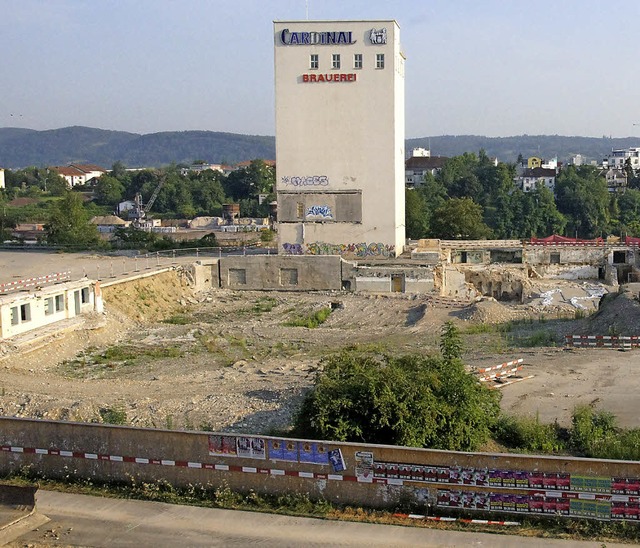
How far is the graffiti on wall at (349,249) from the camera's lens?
49.9 meters

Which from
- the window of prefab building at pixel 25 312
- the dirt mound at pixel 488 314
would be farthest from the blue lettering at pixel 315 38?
the window of prefab building at pixel 25 312

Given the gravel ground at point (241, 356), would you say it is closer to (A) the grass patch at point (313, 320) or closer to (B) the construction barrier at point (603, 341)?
(A) the grass patch at point (313, 320)

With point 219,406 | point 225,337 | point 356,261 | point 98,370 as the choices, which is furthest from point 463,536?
point 356,261

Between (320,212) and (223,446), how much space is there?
114 ft

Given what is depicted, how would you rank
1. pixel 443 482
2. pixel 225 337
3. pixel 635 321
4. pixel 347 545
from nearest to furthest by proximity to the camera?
pixel 347 545
pixel 443 482
pixel 635 321
pixel 225 337

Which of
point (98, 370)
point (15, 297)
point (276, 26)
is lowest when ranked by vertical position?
point (98, 370)

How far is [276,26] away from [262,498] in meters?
37.2

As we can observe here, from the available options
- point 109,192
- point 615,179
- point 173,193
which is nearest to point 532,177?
point 615,179

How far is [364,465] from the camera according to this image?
1499 centimetres

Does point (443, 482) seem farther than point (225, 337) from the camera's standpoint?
No

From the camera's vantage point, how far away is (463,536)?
14.0 meters

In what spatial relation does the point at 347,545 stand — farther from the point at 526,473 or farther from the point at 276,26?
the point at 276,26

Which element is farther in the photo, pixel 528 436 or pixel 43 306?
pixel 43 306

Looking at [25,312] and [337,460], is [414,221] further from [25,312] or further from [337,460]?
[337,460]
